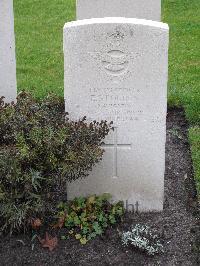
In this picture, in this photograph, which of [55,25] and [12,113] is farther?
[55,25]

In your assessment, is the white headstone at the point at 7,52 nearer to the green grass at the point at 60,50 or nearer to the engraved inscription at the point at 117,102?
the engraved inscription at the point at 117,102

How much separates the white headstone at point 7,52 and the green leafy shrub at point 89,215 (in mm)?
1221

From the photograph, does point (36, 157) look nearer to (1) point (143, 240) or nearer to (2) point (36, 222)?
(2) point (36, 222)

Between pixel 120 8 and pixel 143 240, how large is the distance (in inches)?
123

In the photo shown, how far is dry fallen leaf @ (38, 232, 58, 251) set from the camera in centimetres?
476

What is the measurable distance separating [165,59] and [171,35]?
5235mm

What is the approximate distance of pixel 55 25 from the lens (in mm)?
10523

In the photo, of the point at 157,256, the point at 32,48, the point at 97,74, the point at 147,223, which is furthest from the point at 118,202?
the point at 32,48

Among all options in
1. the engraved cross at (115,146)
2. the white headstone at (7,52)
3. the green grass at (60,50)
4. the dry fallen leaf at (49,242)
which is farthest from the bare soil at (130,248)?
the white headstone at (7,52)

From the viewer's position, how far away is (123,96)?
16.0 ft

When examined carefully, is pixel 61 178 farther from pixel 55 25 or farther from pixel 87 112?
pixel 55 25

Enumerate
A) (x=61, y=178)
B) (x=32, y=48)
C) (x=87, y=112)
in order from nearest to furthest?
(x=61, y=178), (x=87, y=112), (x=32, y=48)

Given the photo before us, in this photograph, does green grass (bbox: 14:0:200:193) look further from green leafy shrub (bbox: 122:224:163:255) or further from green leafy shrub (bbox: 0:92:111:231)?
green leafy shrub (bbox: 0:92:111:231)

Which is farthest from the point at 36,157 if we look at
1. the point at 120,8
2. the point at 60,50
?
the point at 60,50
